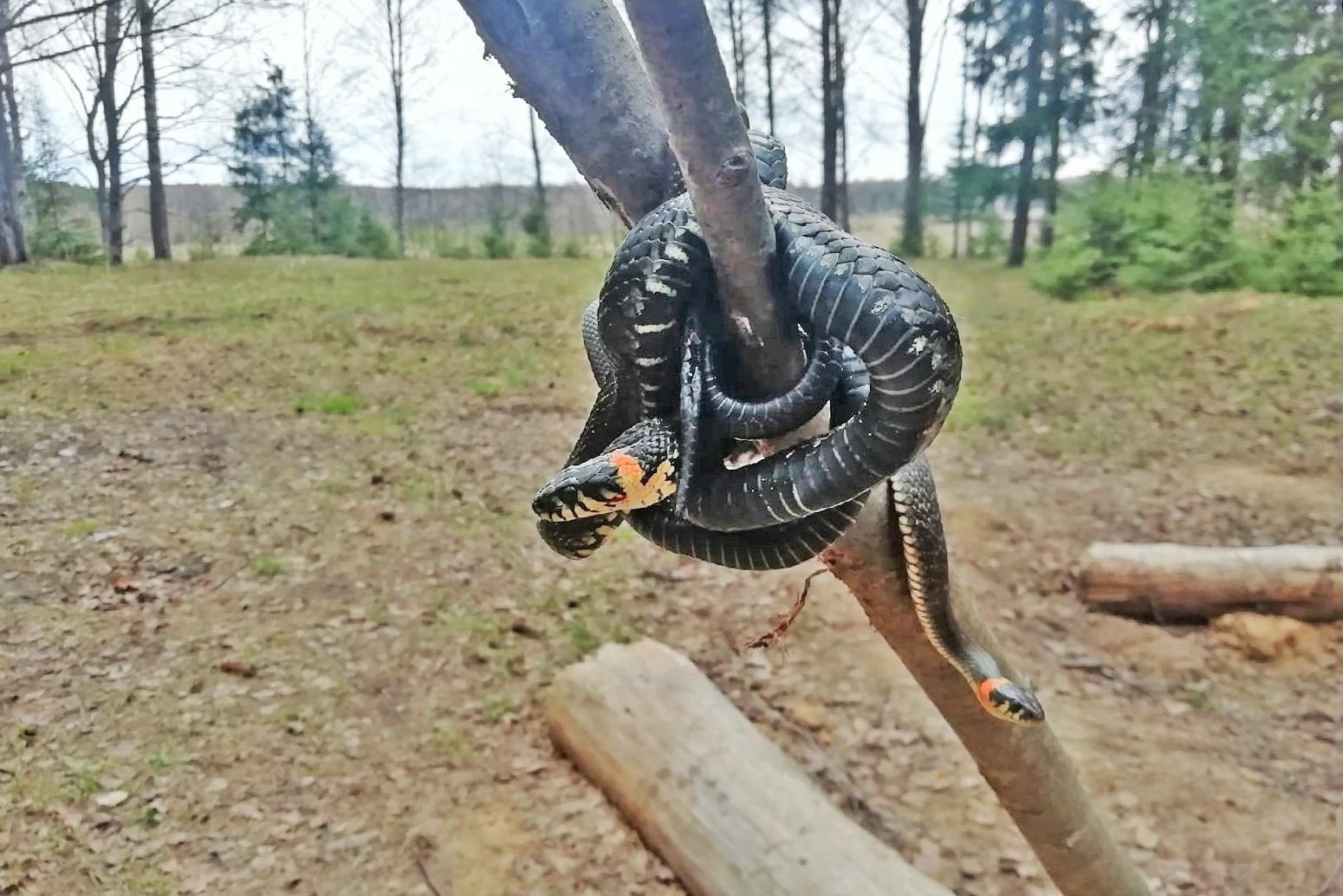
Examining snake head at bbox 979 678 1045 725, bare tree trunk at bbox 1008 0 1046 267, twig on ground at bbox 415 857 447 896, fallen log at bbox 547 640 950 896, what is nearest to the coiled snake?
snake head at bbox 979 678 1045 725

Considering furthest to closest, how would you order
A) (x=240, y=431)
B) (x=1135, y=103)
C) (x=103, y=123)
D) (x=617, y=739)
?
(x=1135, y=103), (x=240, y=431), (x=103, y=123), (x=617, y=739)

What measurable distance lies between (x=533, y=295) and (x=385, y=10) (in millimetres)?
1861

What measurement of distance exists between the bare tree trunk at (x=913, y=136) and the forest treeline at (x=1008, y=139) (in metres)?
0.01

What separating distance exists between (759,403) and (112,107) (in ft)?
9.44

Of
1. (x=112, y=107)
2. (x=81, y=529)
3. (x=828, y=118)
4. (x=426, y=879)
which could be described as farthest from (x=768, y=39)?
(x=426, y=879)

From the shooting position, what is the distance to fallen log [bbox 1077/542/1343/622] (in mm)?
3096

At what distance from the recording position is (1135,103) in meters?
5.12

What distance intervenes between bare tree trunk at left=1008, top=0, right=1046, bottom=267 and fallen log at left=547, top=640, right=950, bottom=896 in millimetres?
3663

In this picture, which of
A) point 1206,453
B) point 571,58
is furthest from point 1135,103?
point 571,58

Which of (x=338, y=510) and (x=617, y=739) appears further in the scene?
(x=338, y=510)

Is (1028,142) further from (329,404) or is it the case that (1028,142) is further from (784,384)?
(784,384)

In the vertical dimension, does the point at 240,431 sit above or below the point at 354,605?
above

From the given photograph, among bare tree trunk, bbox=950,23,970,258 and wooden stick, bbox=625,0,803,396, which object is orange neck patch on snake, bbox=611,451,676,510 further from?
bare tree trunk, bbox=950,23,970,258

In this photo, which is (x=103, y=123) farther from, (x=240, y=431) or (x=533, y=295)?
(x=533, y=295)
